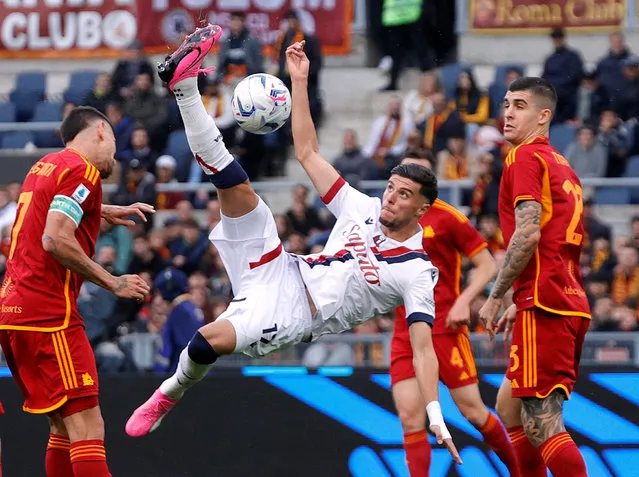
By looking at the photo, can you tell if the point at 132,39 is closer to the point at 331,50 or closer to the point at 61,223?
the point at 331,50

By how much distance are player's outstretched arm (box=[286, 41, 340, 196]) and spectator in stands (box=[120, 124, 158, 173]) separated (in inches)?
293

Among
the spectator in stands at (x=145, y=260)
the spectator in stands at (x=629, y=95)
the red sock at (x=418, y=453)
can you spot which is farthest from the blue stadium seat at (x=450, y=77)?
the red sock at (x=418, y=453)

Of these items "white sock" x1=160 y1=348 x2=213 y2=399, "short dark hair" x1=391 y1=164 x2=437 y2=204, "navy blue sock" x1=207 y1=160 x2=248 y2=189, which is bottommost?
"white sock" x1=160 y1=348 x2=213 y2=399

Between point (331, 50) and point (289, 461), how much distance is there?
9574mm

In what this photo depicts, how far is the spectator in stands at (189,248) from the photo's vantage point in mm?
14125

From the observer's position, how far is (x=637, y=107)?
1565 centimetres

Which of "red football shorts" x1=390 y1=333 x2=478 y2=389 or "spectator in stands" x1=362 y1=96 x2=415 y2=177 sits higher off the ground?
"spectator in stands" x1=362 y1=96 x2=415 y2=177

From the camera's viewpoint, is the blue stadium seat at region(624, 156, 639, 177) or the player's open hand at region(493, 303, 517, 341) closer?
the player's open hand at region(493, 303, 517, 341)

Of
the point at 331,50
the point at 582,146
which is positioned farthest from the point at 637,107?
the point at 331,50

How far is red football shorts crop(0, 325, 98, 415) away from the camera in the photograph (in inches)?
310

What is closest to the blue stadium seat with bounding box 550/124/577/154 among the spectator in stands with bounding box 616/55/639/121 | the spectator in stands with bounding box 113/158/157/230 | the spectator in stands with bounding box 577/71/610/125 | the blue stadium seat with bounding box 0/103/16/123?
the spectator in stands with bounding box 577/71/610/125

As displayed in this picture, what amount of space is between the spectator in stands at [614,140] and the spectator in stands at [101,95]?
578 cm

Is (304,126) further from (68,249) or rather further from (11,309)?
(11,309)

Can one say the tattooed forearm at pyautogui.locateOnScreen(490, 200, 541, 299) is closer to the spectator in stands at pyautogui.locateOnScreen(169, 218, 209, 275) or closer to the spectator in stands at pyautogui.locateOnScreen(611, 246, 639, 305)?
the spectator in stands at pyautogui.locateOnScreen(611, 246, 639, 305)
